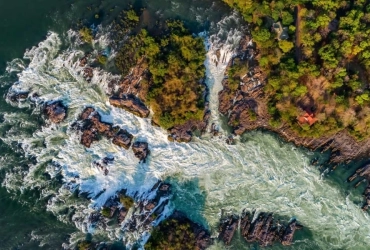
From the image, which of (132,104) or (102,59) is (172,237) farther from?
(102,59)

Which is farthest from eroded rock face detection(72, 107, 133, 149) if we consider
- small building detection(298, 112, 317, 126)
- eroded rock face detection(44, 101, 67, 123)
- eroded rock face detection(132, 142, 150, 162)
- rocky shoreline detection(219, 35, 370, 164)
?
small building detection(298, 112, 317, 126)

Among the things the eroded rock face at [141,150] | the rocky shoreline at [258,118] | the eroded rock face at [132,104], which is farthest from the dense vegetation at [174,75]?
the rocky shoreline at [258,118]

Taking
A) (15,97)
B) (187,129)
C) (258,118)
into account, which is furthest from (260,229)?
(15,97)

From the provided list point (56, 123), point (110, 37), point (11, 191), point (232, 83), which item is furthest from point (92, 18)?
point (11, 191)

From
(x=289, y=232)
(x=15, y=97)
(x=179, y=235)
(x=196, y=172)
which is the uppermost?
(x=15, y=97)

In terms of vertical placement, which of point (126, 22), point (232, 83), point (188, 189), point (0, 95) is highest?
point (126, 22)

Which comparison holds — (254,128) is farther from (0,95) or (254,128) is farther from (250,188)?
(0,95)

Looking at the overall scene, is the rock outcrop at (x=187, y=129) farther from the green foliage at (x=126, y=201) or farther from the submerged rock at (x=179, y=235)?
the submerged rock at (x=179, y=235)
